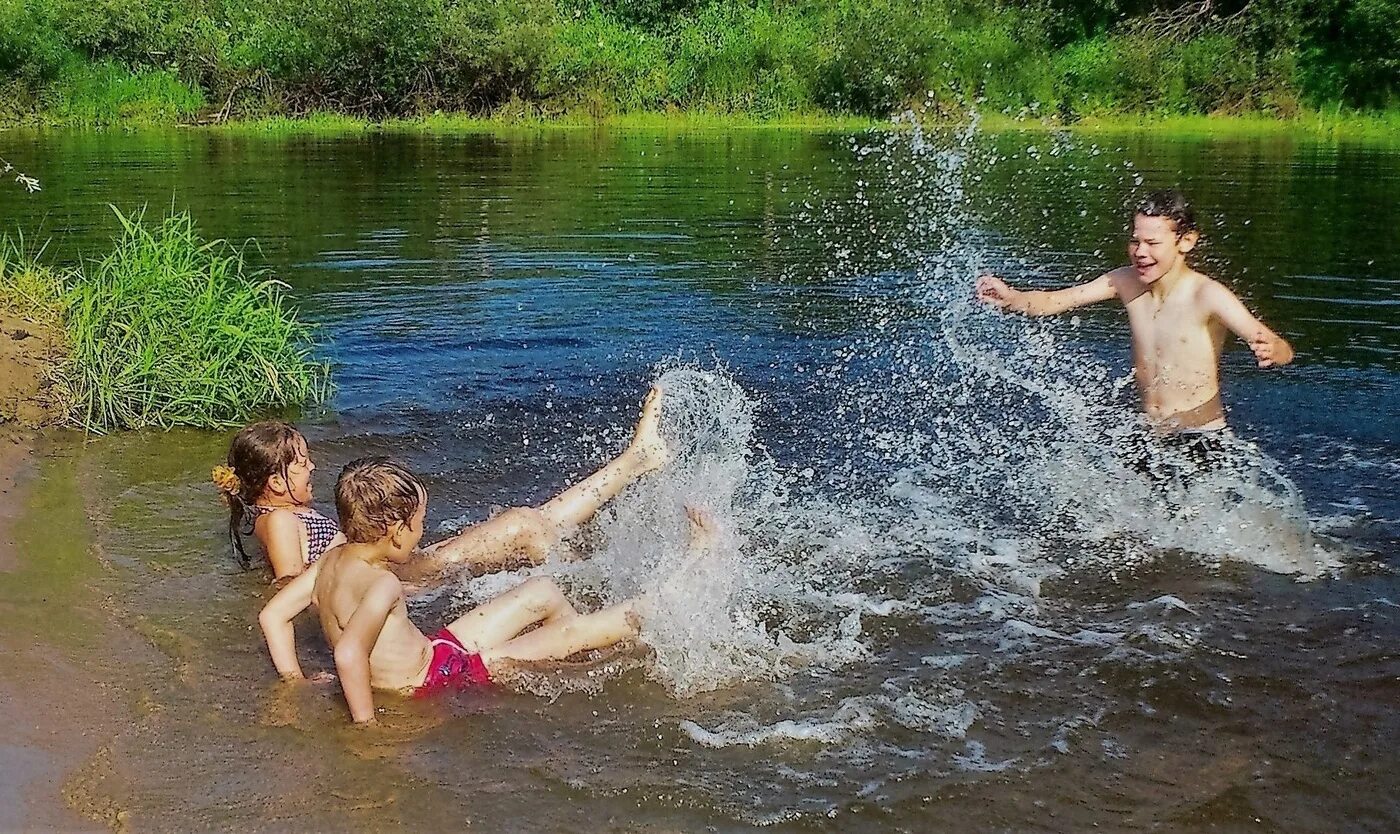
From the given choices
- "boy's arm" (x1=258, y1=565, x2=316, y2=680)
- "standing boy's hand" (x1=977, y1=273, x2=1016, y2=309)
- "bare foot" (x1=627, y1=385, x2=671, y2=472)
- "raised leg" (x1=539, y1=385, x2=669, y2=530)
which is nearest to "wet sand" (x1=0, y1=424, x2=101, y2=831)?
"boy's arm" (x1=258, y1=565, x2=316, y2=680)

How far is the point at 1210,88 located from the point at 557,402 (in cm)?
3108

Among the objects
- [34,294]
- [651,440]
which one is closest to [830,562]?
[651,440]

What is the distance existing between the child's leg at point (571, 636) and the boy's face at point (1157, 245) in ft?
10.8

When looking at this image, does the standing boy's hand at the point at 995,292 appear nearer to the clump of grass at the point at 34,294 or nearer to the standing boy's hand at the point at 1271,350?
the standing boy's hand at the point at 1271,350

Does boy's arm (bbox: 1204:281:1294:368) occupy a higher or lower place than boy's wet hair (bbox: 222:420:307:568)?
higher

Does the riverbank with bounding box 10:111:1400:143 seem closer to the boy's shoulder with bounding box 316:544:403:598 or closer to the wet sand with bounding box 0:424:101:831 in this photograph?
the boy's shoulder with bounding box 316:544:403:598

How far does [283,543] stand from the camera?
5.71 m

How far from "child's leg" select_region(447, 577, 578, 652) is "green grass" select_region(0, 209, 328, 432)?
3683 mm

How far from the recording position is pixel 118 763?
4.17 m

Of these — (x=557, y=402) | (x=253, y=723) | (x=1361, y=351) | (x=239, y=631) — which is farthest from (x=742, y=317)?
(x=253, y=723)

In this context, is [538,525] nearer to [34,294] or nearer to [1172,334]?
[1172,334]

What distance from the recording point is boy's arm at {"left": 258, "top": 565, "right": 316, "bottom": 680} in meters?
4.83

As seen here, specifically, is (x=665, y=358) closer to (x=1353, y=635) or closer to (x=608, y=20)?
(x=1353, y=635)

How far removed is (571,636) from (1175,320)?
367 centimetres
